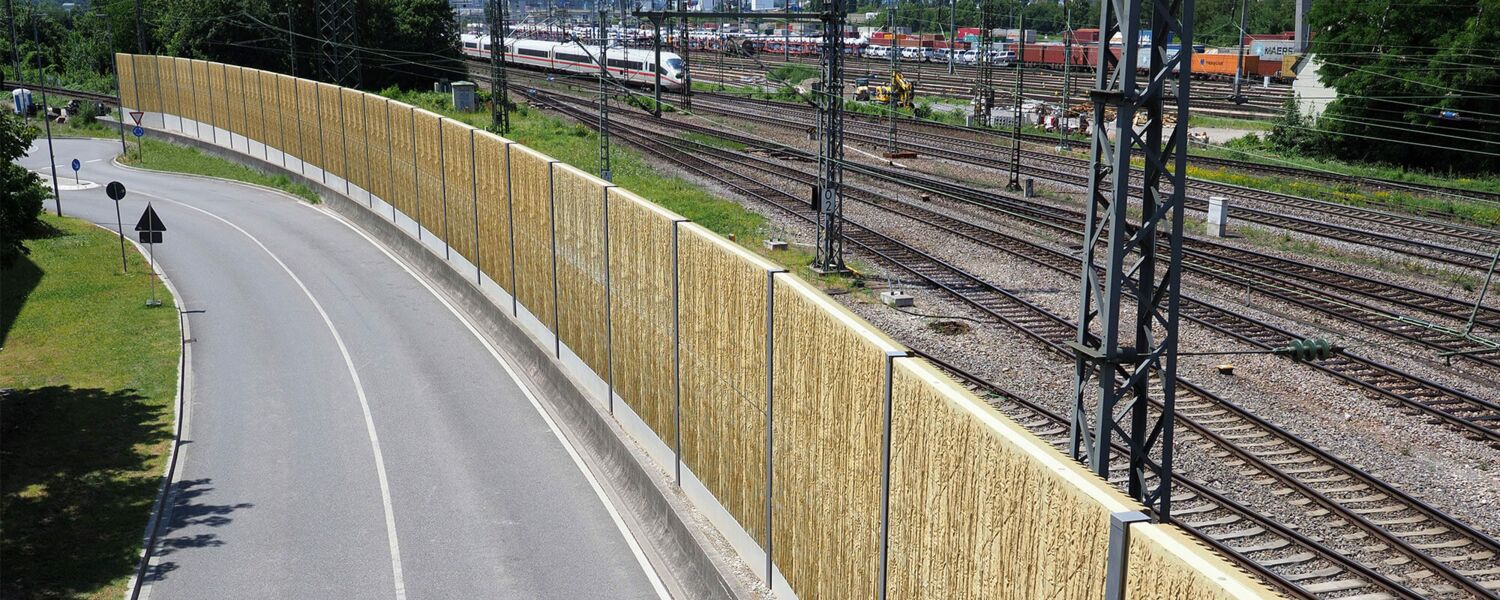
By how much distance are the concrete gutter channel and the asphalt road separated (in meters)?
0.30

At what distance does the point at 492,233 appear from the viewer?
23.4 meters

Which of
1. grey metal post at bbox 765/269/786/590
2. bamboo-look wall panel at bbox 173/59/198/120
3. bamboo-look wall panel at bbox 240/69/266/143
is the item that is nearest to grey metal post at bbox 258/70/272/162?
bamboo-look wall panel at bbox 240/69/266/143

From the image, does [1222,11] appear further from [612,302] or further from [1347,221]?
[612,302]

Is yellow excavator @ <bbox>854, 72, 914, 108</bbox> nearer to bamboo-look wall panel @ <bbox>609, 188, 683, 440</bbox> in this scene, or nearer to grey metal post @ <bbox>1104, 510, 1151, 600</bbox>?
bamboo-look wall panel @ <bbox>609, 188, 683, 440</bbox>

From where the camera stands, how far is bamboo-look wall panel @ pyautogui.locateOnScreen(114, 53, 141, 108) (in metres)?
55.2

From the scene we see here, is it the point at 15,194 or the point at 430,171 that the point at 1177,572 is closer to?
the point at 430,171

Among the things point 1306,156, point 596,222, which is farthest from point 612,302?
point 1306,156

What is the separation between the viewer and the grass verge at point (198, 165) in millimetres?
→ 40312

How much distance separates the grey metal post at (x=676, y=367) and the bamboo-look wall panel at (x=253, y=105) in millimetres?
32063

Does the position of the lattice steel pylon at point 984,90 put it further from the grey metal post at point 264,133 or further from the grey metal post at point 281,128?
the grey metal post at point 264,133

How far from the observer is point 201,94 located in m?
48.4

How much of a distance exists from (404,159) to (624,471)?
15241 millimetres

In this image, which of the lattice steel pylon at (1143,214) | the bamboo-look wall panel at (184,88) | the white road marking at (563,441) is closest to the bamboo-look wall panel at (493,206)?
the white road marking at (563,441)

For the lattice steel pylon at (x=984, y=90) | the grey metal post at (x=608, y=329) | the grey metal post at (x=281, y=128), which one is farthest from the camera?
the lattice steel pylon at (x=984, y=90)
